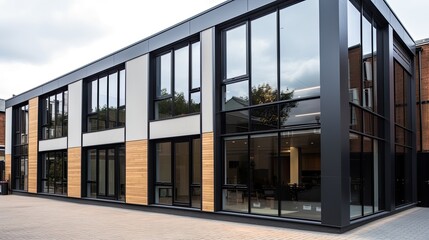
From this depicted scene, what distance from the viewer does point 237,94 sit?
37.4 feet

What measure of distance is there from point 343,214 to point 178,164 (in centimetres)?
579

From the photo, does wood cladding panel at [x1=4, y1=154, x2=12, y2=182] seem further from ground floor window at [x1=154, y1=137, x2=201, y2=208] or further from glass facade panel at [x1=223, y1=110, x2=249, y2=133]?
glass facade panel at [x1=223, y1=110, x2=249, y2=133]

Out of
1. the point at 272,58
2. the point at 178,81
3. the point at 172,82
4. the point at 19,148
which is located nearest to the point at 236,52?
the point at 272,58

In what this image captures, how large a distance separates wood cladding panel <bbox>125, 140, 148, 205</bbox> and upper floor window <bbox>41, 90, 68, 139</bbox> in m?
5.73

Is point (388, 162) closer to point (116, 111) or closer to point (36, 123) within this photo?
point (116, 111)

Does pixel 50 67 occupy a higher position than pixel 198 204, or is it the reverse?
pixel 50 67

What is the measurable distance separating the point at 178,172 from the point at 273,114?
4.07 metres

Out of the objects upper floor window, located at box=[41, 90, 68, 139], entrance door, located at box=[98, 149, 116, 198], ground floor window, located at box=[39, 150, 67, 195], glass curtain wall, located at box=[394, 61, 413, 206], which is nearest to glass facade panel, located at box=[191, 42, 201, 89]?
entrance door, located at box=[98, 149, 116, 198]

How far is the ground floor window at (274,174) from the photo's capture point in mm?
9547

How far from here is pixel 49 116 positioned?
2036cm

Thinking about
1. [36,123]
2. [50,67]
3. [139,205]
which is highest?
[50,67]

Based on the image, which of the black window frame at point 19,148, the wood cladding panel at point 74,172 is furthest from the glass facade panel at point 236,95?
the black window frame at point 19,148

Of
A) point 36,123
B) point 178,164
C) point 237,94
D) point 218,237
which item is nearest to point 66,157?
point 36,123

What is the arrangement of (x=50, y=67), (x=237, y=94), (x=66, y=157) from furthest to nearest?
1. (x=50, y=67)
2. (x=66, y=157)
3. (x=237, y=94)
